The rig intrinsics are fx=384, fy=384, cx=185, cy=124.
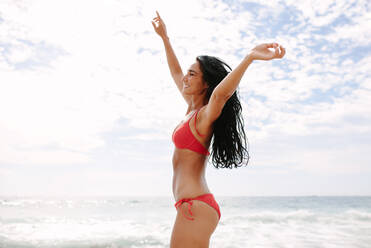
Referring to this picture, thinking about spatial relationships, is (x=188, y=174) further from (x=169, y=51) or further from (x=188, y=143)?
(x=169, y=51)

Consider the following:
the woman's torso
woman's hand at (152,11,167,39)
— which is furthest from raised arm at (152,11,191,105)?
the woman's torso

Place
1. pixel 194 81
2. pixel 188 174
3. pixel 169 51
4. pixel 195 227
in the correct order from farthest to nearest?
pixel 169 51, pixel 194 81, pixel 188 174, pixel 195 227

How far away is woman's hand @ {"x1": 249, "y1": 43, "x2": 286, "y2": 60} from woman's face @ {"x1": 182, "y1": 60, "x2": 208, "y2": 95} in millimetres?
627

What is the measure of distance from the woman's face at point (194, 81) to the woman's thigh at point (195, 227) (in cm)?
74

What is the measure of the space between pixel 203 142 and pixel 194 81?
0.42 meters

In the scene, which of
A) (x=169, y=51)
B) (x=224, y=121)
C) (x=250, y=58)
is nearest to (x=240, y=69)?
(x=250, y=58)

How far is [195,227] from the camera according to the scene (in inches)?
85.1

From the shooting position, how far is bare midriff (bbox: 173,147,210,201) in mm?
2309

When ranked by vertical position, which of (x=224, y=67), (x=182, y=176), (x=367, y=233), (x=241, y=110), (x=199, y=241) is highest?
(x=224, y=67)

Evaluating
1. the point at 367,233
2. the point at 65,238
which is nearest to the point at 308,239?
the point at 367,233

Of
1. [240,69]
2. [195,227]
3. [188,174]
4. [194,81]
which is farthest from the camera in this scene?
[194,81]

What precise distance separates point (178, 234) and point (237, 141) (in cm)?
74

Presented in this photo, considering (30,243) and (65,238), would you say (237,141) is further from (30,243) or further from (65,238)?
(65,238)

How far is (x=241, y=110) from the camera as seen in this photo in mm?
2545
